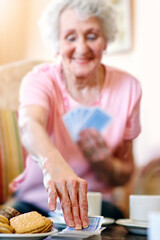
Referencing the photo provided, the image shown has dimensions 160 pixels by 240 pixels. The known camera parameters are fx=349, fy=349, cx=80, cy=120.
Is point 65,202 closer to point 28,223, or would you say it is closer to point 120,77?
point 28,223

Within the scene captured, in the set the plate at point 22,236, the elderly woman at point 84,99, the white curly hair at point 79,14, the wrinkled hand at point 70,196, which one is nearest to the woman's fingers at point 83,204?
Answer: the wrinkled hand at point 70,196

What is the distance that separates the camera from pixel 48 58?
1515mm

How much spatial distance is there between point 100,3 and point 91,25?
0.10 metres

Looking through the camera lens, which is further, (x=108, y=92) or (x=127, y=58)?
(x=127, y=58)

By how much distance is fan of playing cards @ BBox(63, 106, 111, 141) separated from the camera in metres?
1.33

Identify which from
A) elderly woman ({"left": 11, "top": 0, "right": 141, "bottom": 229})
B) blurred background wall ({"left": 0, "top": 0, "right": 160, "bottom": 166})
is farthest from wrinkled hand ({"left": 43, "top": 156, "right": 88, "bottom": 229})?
blurred background wall ({"left": 0, "top": 0, "right": 160, "bottom": 166})

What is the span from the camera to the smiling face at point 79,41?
1.28 meters

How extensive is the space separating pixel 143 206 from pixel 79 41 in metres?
0.69

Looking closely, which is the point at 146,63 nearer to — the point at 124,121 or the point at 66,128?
the point at 124,121

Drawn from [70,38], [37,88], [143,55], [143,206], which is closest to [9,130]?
[37,88]

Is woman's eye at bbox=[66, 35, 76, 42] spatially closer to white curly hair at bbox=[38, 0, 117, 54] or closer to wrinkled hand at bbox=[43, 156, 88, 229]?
white curly hair at bbox=[38, 0, 117, 54]

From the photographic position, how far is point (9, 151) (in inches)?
54.9

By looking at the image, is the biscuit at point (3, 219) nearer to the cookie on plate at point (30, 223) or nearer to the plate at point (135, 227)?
the cookie on plate at point (30, 223)

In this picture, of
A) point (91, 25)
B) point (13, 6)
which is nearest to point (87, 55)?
point (91, 25)
